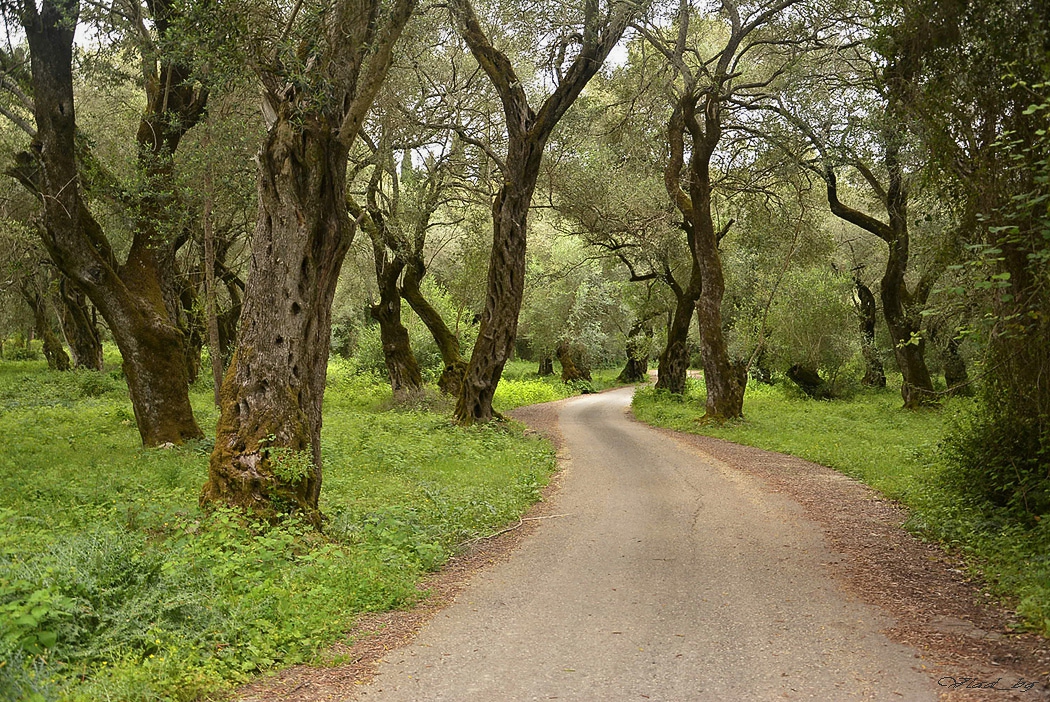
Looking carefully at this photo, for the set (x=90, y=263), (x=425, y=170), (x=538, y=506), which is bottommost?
(x=538, y=506)

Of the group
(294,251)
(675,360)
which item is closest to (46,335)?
(675,360)

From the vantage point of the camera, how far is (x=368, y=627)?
19.1 feet

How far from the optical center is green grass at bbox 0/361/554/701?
4.45 m

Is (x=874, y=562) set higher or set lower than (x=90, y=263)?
lower

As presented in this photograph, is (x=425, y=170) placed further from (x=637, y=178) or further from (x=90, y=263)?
(x=90, y=263)

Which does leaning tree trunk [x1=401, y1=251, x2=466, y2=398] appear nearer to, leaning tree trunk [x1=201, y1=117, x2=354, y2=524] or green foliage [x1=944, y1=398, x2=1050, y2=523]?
leaning tree trunk [x1=201, y1=117, x2=354, y2=524]

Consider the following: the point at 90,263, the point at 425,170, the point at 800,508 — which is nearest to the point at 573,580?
the point at 800,508

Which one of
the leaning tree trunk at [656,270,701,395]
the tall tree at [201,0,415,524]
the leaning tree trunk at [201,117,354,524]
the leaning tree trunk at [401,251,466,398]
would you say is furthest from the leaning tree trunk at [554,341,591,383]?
the leaning tree trunk at [201,117,354,524]

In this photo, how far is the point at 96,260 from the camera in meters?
12.7

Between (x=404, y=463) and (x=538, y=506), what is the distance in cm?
302

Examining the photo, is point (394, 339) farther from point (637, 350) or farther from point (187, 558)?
point (187, 558)

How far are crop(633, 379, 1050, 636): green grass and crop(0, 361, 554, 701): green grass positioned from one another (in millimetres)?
5018

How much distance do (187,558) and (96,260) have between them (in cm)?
862

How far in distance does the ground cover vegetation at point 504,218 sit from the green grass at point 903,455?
0.09m
